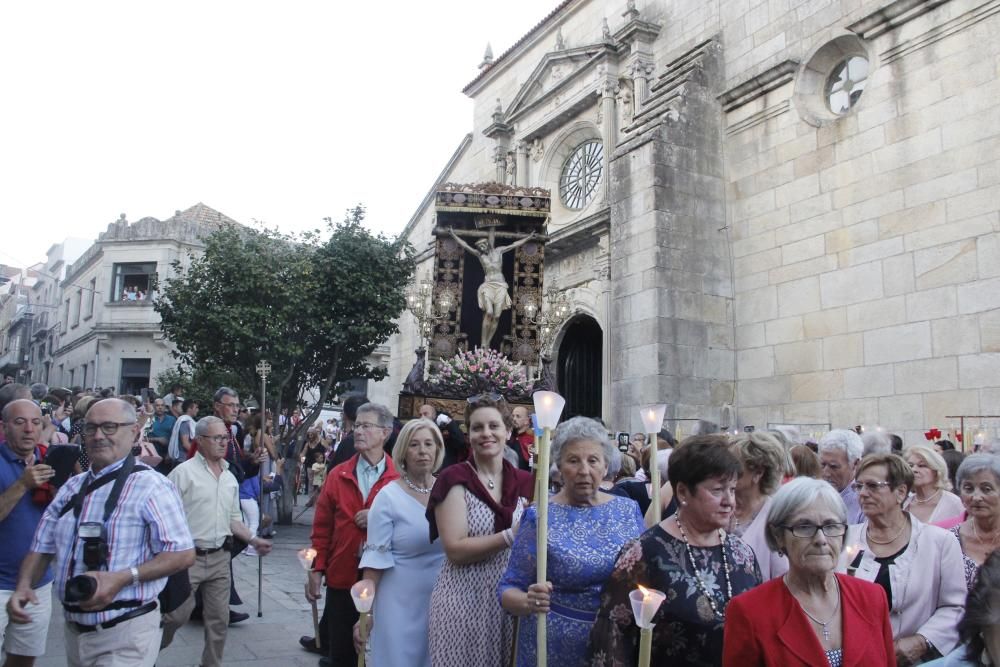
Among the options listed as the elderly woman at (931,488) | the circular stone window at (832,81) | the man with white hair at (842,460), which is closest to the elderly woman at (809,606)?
the man with white hair at (842,460)

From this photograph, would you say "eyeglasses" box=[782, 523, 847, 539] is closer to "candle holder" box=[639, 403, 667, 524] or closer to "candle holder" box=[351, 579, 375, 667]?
"candle holder" box=[639, 403, 667, 524]

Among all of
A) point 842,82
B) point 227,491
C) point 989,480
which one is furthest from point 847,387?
point 227,491

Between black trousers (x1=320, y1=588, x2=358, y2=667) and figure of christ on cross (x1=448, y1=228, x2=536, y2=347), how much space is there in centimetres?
688

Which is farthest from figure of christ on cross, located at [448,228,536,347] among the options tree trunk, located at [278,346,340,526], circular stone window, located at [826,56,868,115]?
circular stone window, located at [826,56,868,115]

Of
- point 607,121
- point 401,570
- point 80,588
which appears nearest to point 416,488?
point 401,570

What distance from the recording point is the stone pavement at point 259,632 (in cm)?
584

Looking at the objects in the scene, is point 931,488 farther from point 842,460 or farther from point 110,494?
point 110,494

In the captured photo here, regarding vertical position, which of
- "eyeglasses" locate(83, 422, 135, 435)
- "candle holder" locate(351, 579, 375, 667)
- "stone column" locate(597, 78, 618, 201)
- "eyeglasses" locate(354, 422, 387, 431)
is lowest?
"candle holder" locate(351, 579, 375, 667)

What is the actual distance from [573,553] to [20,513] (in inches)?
125

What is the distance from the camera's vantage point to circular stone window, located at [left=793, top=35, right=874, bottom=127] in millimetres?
11883

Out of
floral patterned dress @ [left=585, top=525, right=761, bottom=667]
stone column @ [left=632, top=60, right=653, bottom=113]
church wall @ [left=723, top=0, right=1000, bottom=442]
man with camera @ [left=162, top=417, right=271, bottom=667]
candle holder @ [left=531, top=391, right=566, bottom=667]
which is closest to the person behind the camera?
floral patterned dress @ [left=585, top=525, right=761, bottom=667]

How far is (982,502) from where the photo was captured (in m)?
3.60

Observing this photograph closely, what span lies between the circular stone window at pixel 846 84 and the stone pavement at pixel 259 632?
1063 centimetres

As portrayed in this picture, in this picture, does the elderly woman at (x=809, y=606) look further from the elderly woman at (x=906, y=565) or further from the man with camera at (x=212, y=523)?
the man with camera at (x=212, y=523)
